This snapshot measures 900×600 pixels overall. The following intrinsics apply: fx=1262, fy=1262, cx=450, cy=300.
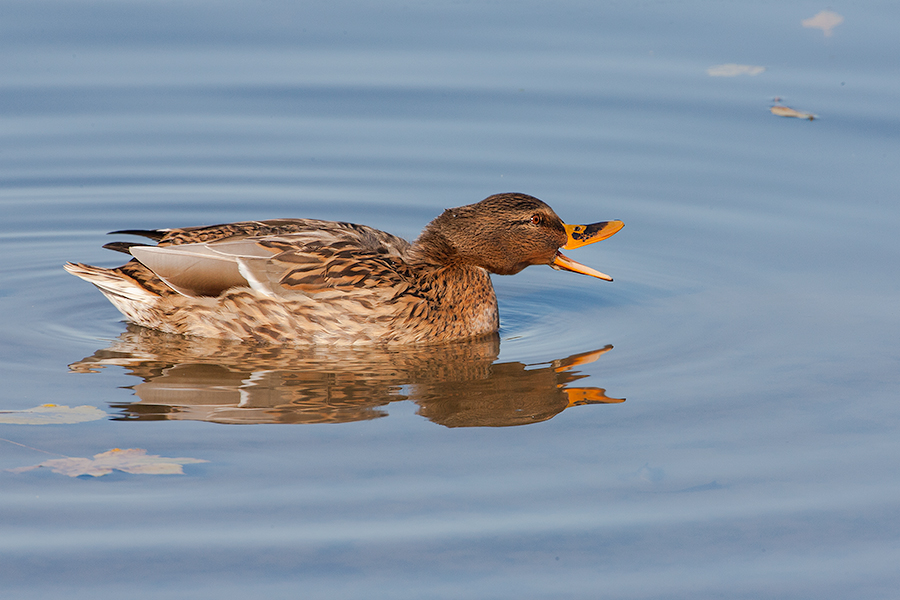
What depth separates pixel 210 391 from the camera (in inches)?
309

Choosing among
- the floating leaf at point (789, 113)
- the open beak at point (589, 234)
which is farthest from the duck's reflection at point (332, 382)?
the floating leaf at point (789, 113)

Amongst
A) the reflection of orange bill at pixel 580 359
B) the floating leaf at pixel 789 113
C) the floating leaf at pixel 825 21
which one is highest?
the floating leaf at pixel 825 21

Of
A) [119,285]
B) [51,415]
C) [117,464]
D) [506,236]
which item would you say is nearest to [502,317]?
[506,236]

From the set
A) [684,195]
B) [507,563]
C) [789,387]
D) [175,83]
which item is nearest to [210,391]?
[507,563]

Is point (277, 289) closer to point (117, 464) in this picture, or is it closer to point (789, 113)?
point (117, 464)

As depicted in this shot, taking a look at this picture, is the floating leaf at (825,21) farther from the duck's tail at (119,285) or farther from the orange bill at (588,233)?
the duck's tail at (119,285)

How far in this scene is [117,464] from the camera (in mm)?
6625

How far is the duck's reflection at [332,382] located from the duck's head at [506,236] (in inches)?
25.5

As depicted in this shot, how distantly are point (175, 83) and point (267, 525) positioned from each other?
824 cm

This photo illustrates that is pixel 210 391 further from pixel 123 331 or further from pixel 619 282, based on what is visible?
pixel 619 282

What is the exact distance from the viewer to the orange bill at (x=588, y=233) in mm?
9031

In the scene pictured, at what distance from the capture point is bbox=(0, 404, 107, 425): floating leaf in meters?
7.16

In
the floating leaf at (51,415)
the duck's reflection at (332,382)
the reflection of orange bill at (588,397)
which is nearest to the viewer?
the floating leaf at (51,415)

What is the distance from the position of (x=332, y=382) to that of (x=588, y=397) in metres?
1.64
